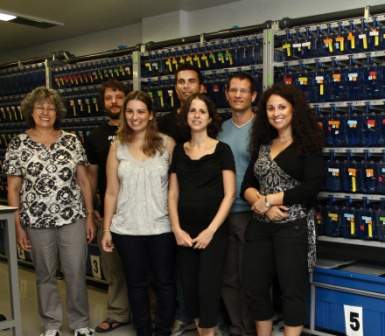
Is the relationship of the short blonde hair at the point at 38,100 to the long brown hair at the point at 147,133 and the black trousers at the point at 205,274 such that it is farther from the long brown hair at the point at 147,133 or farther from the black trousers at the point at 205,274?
the black trousers at the point at 205,274

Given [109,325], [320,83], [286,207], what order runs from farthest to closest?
[109,325] < [320,83] < [286,207]

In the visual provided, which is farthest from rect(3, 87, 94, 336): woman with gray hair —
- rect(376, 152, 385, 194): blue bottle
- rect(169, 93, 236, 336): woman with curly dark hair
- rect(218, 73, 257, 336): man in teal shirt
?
rect(376, 152, 385, 194): blue bottle

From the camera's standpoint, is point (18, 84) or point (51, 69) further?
point (18, 84)

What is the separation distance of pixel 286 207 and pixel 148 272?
3.26 ft

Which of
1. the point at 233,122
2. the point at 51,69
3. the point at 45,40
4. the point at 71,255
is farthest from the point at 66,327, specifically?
the point at 45,40

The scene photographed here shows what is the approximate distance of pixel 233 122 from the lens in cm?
320

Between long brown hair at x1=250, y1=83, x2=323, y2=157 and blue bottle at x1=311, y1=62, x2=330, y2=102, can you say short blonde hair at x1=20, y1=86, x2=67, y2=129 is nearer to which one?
long brown hair at x1=250, y1=83, x2=323, y2=157

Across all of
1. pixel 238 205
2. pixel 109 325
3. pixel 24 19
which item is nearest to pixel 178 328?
pixel 109 325

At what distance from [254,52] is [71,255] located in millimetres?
2051

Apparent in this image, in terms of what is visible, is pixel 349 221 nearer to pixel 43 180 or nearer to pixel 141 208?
pixel 141 208

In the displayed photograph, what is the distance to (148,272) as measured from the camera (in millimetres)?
3094

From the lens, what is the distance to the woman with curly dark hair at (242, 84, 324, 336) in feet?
8.95

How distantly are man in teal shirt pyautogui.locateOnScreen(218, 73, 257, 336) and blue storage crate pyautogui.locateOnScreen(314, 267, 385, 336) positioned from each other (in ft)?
1.66

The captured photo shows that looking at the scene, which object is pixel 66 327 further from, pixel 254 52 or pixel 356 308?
pixel 254 52
